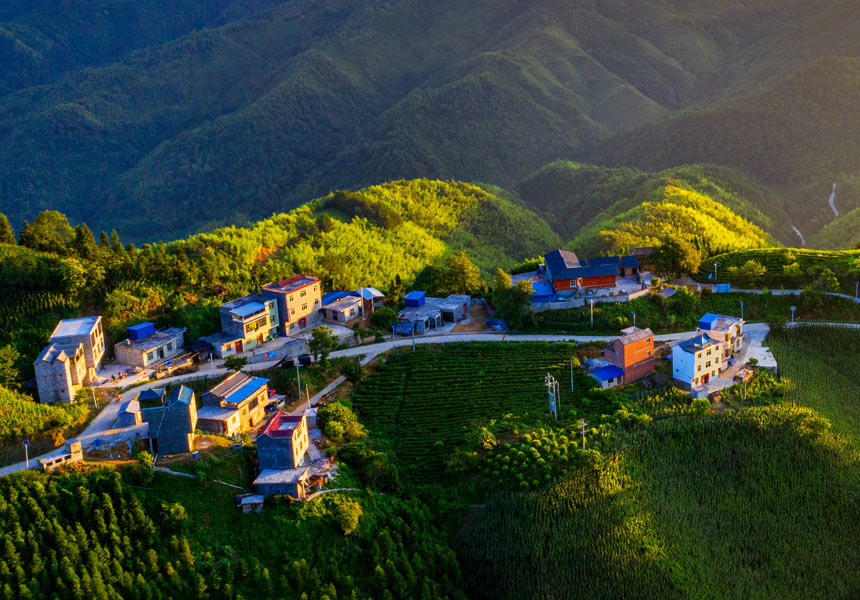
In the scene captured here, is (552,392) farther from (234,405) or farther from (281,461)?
(234,405)

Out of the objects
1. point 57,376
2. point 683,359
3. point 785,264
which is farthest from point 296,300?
point 785,264

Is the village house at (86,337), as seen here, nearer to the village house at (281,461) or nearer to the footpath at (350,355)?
the footpath at (350,355)

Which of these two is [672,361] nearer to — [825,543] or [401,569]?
[825,543]

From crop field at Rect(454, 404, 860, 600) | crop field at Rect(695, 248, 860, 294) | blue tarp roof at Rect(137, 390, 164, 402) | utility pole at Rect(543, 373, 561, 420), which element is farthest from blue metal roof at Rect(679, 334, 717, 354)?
blue tarp roof at Rect(137, 390, 164, 402)

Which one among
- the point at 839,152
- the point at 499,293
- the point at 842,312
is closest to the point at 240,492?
the point at 499,293

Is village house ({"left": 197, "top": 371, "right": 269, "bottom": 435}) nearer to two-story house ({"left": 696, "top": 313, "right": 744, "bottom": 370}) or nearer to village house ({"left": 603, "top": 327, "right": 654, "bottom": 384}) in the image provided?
village house ({"left": 603, "top": 327, "right": 654, "bottom": 384})

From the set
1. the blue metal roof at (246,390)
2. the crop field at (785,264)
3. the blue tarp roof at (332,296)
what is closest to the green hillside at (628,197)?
the crop field at (785,264)
